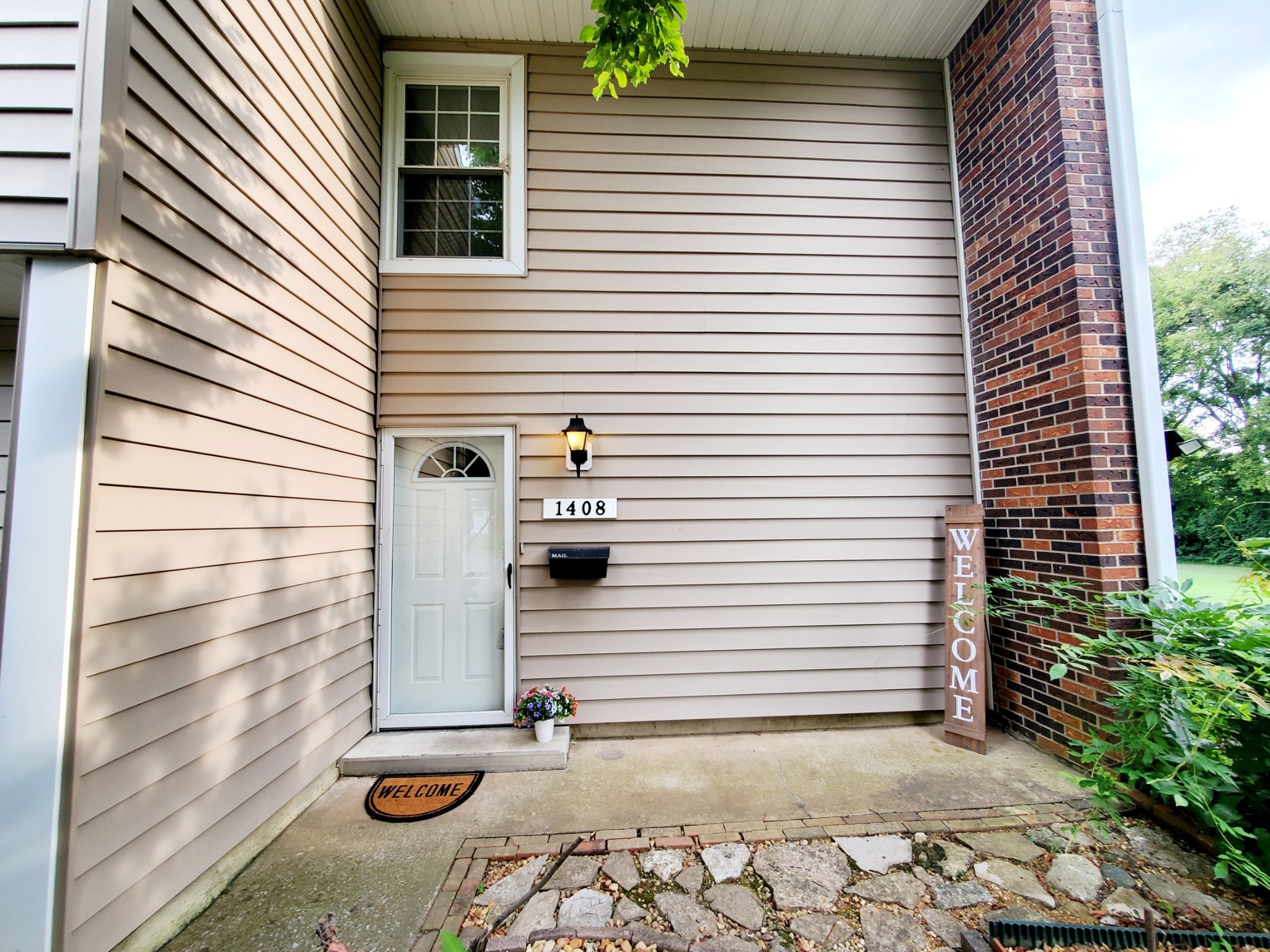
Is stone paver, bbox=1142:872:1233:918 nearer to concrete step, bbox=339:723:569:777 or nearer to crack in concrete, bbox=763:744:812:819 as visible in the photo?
crack in concrete, bbox=763:744:812:819

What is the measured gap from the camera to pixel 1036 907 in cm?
167

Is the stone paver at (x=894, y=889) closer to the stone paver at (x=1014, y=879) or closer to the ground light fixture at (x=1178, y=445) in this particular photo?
the stone paver at (x=1014, y=879)

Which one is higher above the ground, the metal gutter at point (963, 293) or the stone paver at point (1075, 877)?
the metal gutter at point (963, 293)

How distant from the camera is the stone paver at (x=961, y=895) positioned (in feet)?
5.56

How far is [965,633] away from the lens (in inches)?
114

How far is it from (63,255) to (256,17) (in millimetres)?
1516

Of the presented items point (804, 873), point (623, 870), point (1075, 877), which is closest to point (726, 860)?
point (804, 873)

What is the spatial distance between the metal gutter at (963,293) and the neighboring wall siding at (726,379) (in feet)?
0.17

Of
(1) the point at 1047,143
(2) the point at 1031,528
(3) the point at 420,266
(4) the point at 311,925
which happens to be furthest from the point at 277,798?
(1) the point at 1047,143

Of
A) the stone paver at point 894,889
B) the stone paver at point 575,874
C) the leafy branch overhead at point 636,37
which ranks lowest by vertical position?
the stone paver at point 894,889

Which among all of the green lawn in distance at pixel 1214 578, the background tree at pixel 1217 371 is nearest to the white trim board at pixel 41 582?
the green lawn in distance at pixel 1214 578

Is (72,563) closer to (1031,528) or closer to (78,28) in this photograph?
(78,28)

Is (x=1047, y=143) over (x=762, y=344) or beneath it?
over

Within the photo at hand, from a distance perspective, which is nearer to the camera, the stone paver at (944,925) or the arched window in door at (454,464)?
the stone paver at (944,925)
